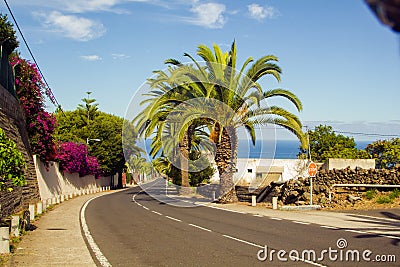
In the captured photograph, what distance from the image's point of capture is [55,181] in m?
38.5

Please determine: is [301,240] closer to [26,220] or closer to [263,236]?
[263,236]

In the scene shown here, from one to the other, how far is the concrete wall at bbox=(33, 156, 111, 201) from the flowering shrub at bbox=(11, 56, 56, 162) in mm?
989

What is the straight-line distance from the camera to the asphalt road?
10.1 m

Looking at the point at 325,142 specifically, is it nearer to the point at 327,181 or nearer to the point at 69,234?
the point at 327,181

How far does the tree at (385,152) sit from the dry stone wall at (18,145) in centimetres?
4384

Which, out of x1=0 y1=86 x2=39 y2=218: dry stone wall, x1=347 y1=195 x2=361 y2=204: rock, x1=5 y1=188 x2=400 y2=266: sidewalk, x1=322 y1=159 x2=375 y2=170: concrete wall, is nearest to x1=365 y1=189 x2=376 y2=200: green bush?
x1=347 y1=195 x2=361 y2=204: rock

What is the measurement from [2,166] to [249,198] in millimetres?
24721

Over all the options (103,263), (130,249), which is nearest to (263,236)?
(130,249)

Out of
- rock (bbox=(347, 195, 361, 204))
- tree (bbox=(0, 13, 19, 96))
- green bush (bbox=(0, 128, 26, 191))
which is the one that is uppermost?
tree (bbox=(0, 13, 19, 96))

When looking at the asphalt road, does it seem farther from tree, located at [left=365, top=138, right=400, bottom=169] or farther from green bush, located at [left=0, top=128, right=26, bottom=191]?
tree, located at [left=365, top=138, right=400, bottom=169]

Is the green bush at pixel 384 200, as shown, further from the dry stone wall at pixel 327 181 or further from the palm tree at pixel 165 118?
the palm tree at pixel 165 118

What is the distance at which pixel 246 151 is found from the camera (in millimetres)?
31656

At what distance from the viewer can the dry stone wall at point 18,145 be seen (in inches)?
752

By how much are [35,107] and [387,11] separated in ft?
98.1
